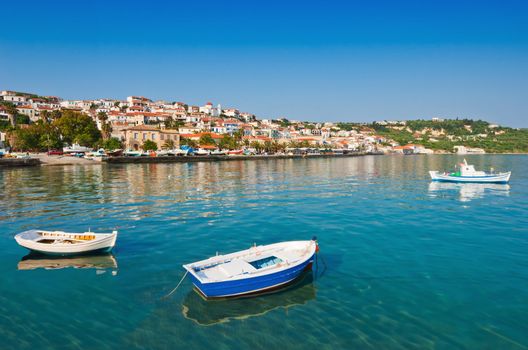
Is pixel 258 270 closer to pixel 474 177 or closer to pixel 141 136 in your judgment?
pixel 474 177

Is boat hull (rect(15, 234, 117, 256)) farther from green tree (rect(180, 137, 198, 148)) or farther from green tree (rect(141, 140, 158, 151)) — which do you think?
green tree (rect(180, 137, 198, 148))

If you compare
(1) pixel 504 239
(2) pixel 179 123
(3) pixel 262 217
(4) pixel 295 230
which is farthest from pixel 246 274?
(2) pixel 179 123

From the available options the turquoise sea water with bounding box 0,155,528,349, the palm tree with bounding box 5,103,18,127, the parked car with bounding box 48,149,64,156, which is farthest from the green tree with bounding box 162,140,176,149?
the turquoise sea water with bounding box 0,155,528,349

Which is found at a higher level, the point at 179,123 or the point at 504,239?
the point at 179,123

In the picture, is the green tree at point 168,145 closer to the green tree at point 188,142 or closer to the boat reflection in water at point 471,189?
the green tree at point 188,142

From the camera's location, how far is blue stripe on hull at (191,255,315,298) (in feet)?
36.6

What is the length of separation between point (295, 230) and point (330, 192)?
670 inches

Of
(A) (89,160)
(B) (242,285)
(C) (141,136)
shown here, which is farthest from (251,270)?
(C) (141,136)

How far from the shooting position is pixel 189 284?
12586 mm

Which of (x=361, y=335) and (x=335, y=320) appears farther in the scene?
(x=335, y=320)

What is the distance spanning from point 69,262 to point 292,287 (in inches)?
394

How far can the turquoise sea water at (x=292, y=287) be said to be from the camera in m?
9.55

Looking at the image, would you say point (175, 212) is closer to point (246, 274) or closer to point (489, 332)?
point (246, 274)

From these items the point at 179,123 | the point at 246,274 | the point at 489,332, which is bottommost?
the point at 489,332
